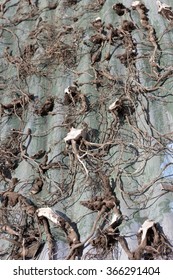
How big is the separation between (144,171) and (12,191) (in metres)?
0.46

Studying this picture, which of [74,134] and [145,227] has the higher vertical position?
[74,134]

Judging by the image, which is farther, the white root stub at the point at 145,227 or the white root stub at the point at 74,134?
the white root stub at the point at 74,134

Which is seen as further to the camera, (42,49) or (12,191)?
(42,49)

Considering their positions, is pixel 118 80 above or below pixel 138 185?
above

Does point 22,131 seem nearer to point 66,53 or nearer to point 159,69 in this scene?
point 66,53

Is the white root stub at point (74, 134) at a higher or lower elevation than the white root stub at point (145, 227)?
higher

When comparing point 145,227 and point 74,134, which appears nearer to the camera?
point 145,227

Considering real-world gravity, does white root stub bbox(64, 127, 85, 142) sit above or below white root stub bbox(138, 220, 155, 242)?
above

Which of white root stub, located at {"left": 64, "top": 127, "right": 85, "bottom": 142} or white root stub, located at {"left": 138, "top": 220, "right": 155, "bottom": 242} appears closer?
white root stub, located at {"left": 138, "top": 220, "right": 155, "bottom": 242}

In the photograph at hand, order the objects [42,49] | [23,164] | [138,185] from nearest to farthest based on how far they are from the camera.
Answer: [138,185] < [23,164] < [42,49]

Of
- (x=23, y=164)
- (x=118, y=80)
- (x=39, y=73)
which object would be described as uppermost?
(x=39, y=73)

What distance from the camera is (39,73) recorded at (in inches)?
72.4
